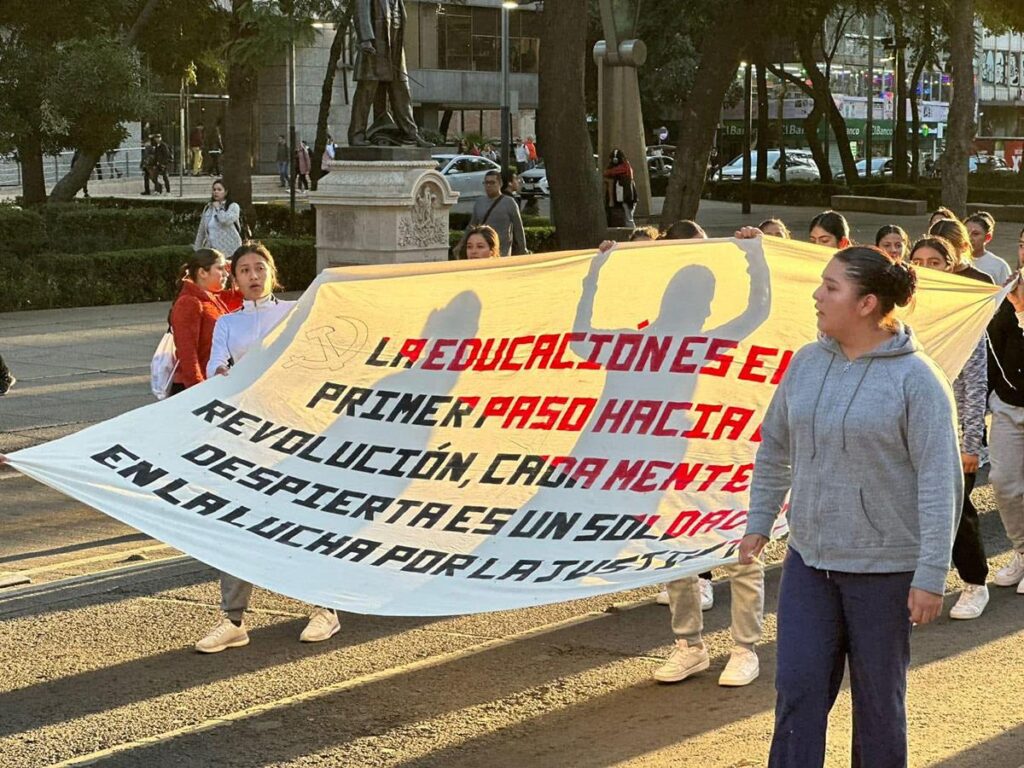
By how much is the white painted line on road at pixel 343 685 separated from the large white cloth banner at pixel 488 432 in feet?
1.78

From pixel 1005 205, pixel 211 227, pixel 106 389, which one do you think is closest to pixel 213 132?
pixel 1005 205

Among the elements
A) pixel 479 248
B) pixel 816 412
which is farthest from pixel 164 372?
pixel 816 412

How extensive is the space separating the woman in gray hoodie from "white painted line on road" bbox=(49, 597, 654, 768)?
2463mm

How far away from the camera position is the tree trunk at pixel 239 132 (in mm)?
31000

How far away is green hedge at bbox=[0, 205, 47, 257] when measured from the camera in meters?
24.5

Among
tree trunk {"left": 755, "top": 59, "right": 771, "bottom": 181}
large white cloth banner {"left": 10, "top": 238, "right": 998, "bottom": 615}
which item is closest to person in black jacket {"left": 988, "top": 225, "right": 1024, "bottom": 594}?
large white cloth banner {"left": 10, "top": 238, "right": 998, "bottom": 615}

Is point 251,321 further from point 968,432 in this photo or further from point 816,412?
point 816,412

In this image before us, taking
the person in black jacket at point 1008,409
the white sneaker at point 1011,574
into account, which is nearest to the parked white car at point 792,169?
the white sneaker at point 1011,574

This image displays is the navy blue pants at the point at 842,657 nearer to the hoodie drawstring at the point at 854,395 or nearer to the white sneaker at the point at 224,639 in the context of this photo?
the hoodie drawstring at the point at 854,395

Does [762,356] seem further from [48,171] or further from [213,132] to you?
[213,132]

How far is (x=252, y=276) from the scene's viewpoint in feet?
26.0

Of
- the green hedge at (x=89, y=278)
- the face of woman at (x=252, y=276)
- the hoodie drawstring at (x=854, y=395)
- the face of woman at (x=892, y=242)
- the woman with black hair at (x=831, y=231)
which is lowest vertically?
the green hedge at (x=89, y=278)

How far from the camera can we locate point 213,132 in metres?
63.6

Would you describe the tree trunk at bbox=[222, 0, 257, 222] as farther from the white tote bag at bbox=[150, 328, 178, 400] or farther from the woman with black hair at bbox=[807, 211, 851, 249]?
the woman with black hair at bbox=[807, 211, 851, 249]
